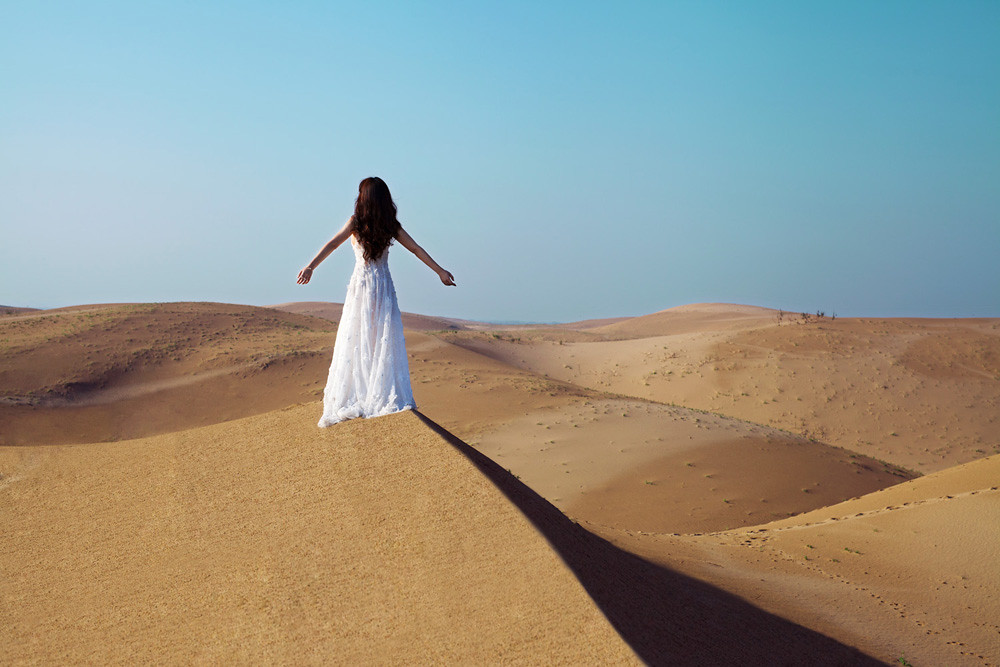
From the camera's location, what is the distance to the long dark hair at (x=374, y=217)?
20.8 feet

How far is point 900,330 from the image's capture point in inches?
1059

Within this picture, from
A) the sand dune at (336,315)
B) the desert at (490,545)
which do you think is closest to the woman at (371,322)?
the desert at (490,545)

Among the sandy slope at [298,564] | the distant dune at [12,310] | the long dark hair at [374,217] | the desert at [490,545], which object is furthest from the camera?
the distant dune at [12,310]

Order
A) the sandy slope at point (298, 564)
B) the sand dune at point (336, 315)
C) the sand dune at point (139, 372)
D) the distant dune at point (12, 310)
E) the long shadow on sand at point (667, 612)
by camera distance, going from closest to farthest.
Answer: the sandy slope at point (298, 564) < the long shadow on sand at point (667, 612) < the sand dune at point (139, 372) < the distant dune at point (12, 310) < the sand dune at point (336, 315)

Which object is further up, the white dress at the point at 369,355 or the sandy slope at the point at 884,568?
the white dress at the point at 369,355

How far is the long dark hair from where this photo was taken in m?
6.34

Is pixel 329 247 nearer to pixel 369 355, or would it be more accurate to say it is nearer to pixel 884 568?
pixel 369 355

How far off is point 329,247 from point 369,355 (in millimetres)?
1021

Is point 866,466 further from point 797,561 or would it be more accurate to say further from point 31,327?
point 31,327

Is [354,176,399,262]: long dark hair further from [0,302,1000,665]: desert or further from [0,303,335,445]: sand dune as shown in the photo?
[0,303,335,445]: sand dune

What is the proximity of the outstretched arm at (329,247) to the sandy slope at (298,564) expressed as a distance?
1311 mm

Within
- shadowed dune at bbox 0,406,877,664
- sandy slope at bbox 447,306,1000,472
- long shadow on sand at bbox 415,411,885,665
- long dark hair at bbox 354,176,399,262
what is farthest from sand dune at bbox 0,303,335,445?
long shadow on sand at bbox 415,411,885,665

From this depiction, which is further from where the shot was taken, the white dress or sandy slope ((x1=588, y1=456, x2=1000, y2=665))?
sandy slope ((x1=588, y1=456, x2=1000, y2=665))

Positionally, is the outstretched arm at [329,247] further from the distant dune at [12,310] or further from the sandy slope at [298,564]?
the distant dune at [12,310]
